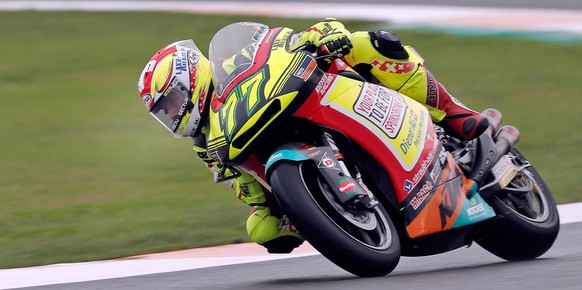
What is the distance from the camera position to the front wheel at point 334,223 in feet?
13.8

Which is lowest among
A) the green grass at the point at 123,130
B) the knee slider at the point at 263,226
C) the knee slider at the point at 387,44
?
the green grass at the point at 123,130

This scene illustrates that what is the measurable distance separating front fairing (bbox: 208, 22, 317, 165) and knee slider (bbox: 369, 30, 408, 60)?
43 centimetres

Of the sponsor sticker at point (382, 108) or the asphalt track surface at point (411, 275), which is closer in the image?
the asphalt track surface at point (411, 275)

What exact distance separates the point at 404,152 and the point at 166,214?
338 cm

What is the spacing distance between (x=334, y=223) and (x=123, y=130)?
26.0 feet

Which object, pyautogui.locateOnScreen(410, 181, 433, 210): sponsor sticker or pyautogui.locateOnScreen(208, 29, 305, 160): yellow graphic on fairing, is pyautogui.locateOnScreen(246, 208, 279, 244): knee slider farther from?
pyautogui.locateOnScreen(410, 181, 433, 210): sponsor sticker

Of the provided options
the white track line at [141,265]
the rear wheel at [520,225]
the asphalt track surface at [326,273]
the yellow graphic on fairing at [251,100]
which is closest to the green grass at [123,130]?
the white track line at [141,265]

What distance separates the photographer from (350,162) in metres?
4.75

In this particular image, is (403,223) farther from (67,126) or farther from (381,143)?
(67,126)

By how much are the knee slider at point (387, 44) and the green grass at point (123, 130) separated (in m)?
2.12

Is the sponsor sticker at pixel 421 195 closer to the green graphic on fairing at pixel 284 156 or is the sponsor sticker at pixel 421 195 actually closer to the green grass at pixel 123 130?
the green graphic on fairing at pixel 284 156

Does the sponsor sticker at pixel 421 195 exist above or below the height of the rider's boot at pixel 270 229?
above

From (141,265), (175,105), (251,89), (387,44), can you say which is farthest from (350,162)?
(141,265)

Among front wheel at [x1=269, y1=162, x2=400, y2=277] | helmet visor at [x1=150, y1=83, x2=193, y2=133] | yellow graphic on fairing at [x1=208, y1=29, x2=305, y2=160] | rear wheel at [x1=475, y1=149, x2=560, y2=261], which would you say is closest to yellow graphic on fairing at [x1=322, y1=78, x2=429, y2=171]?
yellow graphic on fairing at [x1=208, y1=29, x2=305, y2=160]
